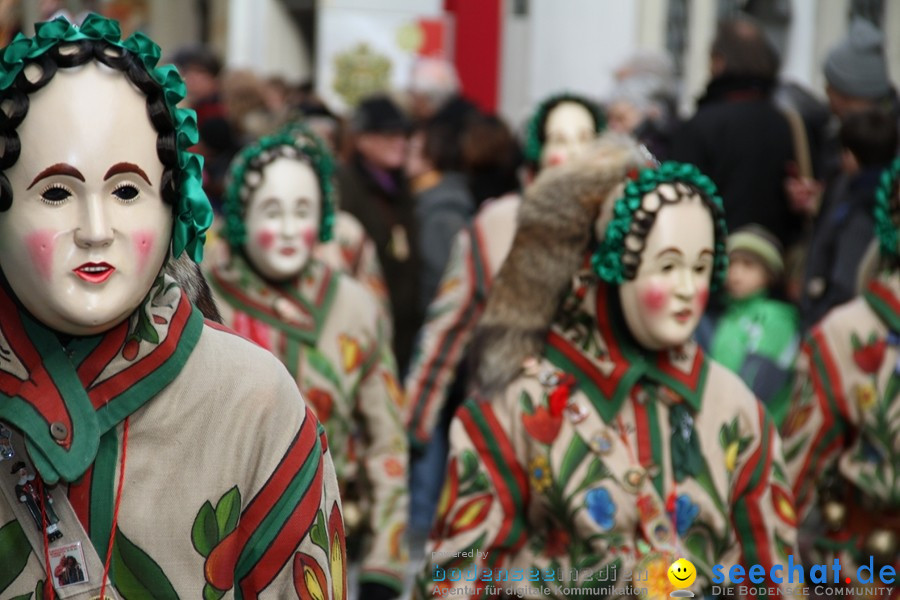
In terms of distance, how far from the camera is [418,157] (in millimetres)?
9734

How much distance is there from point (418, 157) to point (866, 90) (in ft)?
9.19

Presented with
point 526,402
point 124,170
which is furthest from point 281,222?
point 124,170

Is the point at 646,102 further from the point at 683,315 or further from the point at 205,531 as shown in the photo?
the point at 205,531

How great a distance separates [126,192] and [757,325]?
4459 mm

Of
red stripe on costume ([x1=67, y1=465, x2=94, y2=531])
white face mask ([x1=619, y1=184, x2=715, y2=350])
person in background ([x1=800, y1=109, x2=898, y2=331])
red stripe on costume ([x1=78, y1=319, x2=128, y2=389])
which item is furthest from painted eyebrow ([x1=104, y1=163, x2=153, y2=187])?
person in background ([x1=800, y1=109, x2=898, y2=331])

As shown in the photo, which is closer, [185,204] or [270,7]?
[185,204]

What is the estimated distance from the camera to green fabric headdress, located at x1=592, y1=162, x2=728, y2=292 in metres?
4.23

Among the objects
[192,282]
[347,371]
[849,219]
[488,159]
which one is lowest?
[347,371]

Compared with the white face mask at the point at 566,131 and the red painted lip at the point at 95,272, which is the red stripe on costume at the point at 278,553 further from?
the white face mask at the point at 566,131

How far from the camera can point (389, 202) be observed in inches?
337

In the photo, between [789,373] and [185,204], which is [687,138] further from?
A: [185,204]

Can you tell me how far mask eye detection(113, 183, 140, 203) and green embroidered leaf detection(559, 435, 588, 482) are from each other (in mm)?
1665

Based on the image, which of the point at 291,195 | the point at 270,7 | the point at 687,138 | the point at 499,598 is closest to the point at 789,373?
the point at 687,138

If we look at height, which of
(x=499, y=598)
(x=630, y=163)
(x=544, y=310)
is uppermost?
(x=630, y=163)
